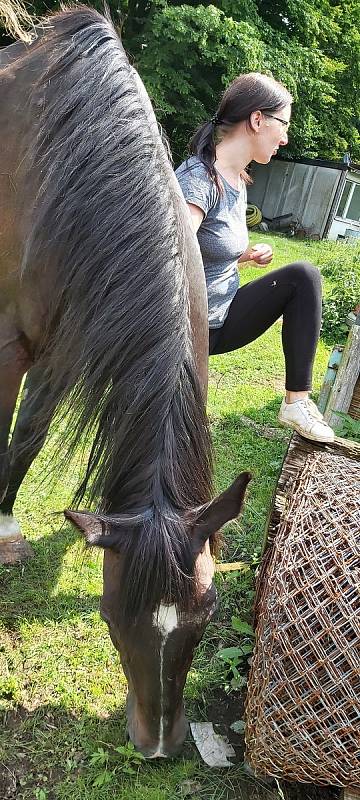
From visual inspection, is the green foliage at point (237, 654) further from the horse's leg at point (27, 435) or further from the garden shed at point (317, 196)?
the garden shed at point (317, 196)

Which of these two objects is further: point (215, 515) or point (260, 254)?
point (260, 254)

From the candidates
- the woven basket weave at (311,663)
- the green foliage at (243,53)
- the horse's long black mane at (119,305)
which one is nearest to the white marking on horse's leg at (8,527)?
the horse's long black mane at (119,305)

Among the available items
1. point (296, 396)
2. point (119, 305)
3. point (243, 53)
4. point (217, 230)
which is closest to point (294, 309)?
point (296, 396)

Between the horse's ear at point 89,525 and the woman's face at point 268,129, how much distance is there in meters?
1.83

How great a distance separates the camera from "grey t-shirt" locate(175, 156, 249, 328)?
238 cm

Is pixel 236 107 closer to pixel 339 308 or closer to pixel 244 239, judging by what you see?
pixel 244 239

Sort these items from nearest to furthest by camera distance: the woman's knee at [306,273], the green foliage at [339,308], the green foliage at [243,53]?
the woman's knee at [306,273], the green foliage at [339,308], the green foliage at [243,53]

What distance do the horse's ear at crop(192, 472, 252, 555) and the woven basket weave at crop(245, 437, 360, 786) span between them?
362mm

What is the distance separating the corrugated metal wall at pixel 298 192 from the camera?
19.3m

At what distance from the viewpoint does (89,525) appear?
4.57 ft

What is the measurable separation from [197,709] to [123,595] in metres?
0.86

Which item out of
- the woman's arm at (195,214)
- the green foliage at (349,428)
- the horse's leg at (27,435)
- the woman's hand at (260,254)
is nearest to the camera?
the horse's leg at (27,435)

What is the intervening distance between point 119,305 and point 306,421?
1.20m

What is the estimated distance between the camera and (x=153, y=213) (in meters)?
1.77
